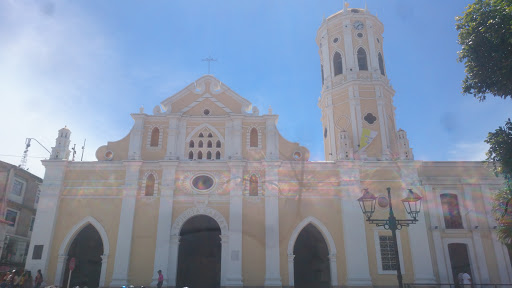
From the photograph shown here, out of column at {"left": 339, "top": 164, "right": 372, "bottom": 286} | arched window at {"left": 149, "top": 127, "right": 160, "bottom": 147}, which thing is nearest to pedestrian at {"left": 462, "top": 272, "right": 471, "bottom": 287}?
column at {"left": 339, "top": 164, "right": 372, "bottom": 286}

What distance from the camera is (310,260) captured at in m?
25.5

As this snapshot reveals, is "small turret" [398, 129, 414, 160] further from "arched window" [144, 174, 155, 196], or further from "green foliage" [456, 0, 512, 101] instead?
"arched window" [144, 174, 155, 196]

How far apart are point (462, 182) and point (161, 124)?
18773 millimetres

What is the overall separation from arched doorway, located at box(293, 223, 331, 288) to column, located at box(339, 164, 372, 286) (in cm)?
237

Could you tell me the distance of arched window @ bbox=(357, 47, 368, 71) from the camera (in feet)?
90.2

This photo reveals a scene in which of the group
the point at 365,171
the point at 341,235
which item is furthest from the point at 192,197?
the point at 365,171

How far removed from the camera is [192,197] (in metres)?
22.6

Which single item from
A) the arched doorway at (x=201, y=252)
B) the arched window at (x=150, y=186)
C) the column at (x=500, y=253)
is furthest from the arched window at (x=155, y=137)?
the column at (x=500, y=253)

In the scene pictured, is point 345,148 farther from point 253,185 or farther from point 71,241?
point 71,241

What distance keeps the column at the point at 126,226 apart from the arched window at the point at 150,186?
657mm

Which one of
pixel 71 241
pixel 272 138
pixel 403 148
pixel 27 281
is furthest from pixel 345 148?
pixel 27 281

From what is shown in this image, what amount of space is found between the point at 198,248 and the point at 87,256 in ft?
22.4

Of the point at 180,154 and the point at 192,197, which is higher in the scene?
the point at 180,154

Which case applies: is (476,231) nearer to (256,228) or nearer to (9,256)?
(256,228)
